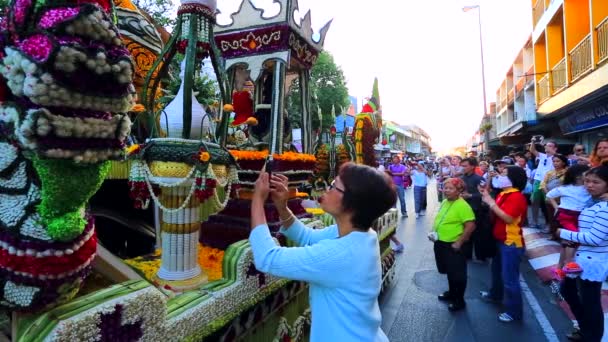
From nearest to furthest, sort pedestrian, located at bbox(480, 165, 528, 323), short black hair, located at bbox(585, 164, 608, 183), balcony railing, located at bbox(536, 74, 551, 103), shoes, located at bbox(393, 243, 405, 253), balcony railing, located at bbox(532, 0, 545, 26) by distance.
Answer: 1. short black hair, located at bbox(585, 164, 608, 183)
2. pedestrian, located at bbox(480, 165, 528, 323)
3. shoes, located at bbox(393, 243, 405, 253)
4. balcony railing, located at bbox(536, 74, 551, 103)
5. balcony railing, located at bbox(532, 0, 545, 26)

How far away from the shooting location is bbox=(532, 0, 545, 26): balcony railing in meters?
14.5

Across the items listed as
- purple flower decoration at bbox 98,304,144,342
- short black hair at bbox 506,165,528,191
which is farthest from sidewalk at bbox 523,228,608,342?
purple flower decoration at bbox 98,304,144,342

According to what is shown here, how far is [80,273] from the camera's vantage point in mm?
1258

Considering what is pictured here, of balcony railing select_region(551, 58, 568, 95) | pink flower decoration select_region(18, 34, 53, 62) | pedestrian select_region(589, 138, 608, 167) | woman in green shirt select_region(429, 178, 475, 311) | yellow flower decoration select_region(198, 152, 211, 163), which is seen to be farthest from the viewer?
balcony railing select_region(551, 58, 568, 95)

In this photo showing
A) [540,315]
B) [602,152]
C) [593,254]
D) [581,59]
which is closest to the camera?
[593,254]

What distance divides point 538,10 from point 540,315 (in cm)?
1557

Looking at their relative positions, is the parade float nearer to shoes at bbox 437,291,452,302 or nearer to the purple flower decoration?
the purple flower decoration

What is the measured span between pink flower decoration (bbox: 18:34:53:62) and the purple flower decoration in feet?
2.77

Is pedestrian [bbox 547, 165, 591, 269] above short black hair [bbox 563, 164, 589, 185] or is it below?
below

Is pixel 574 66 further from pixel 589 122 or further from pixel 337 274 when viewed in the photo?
pixel 337 274

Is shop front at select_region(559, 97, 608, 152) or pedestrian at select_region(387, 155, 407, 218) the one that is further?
pedestrian at select_region(387, 155, 407, 218)

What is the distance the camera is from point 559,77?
12125mm

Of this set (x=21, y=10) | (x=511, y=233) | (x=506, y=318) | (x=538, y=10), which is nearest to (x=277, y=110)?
(x=21, y=10)

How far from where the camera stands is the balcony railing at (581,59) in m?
9.18
